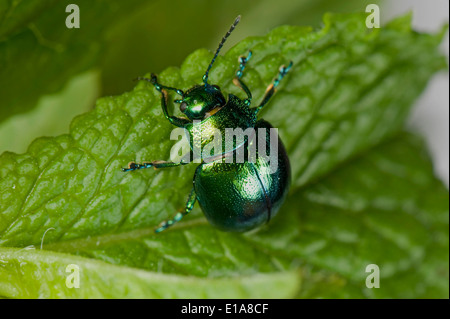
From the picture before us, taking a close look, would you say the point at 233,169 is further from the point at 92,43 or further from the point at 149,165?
the point at 92,43

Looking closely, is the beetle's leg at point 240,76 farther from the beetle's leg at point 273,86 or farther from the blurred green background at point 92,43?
the blurred green background at point 92,43

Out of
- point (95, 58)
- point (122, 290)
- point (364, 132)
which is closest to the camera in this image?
point (122, 290)

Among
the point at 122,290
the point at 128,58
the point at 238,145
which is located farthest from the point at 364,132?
the point at 122,290

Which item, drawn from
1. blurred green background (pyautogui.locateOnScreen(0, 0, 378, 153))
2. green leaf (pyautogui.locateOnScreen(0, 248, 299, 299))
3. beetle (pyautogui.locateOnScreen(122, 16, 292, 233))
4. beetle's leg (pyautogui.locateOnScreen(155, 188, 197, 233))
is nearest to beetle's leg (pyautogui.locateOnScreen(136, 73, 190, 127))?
beetle (pyautogui.locateOnScreen(122, 16, 292, 233))

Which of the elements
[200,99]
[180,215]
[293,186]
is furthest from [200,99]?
[293,186]

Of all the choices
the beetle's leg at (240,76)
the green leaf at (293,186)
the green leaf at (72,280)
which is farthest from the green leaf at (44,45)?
the green leaf at (72,280)

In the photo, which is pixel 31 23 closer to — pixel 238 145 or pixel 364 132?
pixel 238 145
